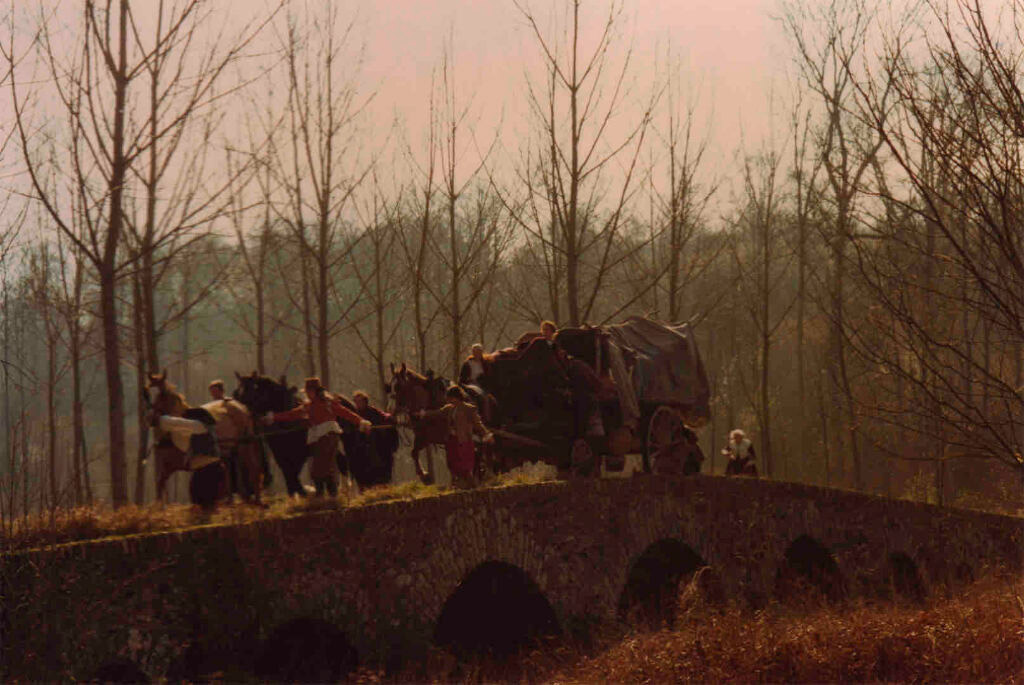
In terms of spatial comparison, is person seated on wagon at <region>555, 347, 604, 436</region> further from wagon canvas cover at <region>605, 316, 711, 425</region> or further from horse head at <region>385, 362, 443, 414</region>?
horse head at <region>385, 362, 443, 414</region>

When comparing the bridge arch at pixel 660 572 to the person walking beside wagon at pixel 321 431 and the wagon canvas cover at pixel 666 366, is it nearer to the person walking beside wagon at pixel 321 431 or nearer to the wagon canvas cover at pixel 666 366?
the wagon canvas cover at pixel 666 366

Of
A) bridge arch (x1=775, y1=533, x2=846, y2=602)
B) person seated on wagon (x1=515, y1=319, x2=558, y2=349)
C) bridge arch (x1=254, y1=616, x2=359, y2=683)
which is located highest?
person seated on wagon (x1=515, y1=319, x2=558, y2=349)

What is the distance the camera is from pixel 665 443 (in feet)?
60.2

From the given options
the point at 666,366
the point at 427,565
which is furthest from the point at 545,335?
the point at 427,565

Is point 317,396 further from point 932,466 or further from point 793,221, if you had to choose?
point 793,221

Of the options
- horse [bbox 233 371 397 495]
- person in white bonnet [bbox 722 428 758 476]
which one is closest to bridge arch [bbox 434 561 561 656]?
horse [bbox 233 371 397 495]

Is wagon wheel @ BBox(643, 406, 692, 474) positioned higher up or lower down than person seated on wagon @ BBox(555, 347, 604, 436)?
lower down

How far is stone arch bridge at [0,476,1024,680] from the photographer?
972 centimetres

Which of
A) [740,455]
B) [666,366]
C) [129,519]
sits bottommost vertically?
[740,455]

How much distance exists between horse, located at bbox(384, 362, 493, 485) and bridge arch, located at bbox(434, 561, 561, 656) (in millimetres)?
1804

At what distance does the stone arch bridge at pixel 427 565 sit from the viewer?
A: 383 inches

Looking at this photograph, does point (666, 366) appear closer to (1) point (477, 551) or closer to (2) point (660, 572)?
(2) point (660, 572)

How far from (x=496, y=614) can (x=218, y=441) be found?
15.5 ft

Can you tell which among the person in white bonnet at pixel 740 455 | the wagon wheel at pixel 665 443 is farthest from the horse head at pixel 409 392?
the person in white bonnet at pixel 740 455
